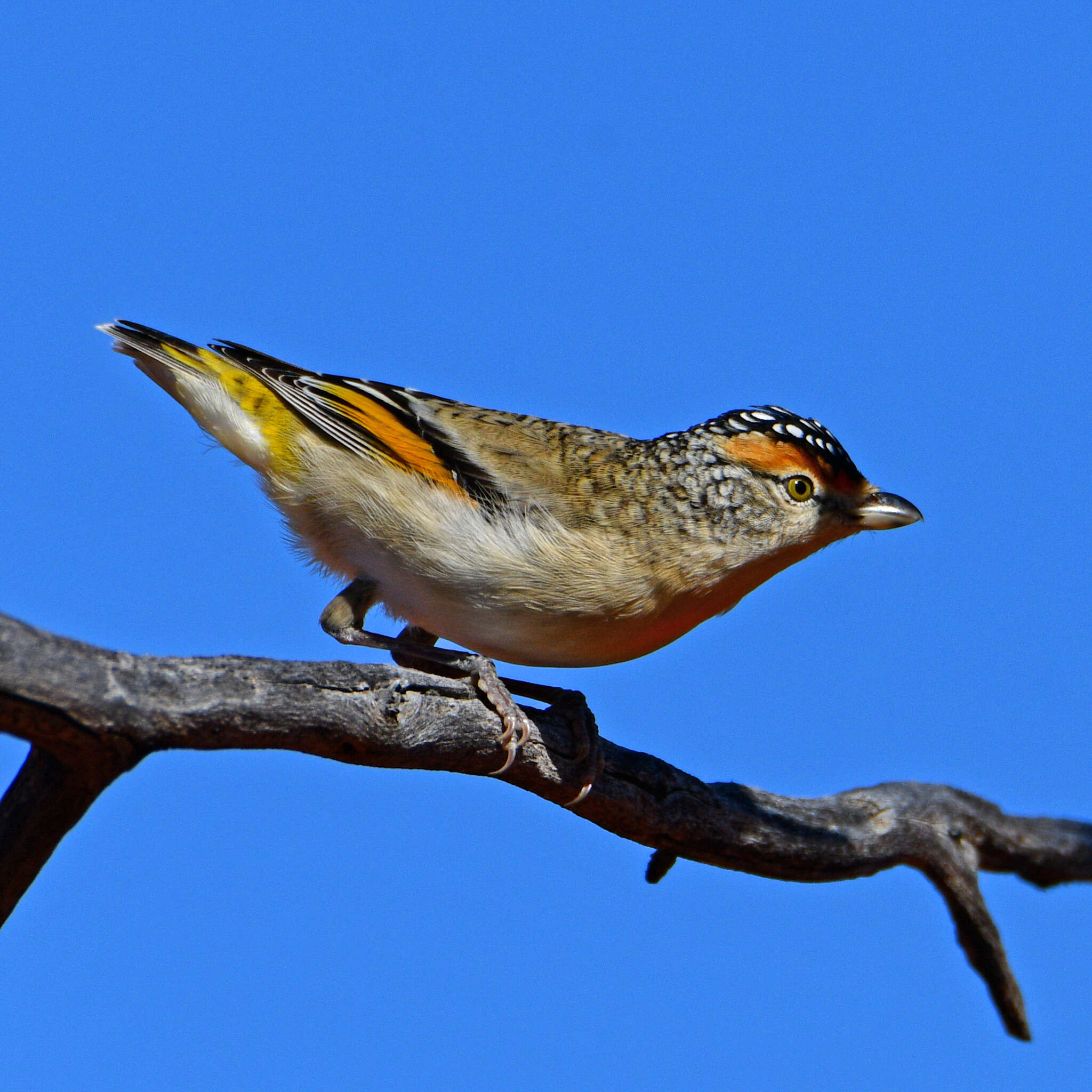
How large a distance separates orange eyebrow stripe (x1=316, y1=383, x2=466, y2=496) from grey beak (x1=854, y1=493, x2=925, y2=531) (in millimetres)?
2089

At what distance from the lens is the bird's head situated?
555 cm

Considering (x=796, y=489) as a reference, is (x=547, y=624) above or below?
below

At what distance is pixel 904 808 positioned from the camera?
6395mm

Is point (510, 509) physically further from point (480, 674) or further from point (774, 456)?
point (774, 456)

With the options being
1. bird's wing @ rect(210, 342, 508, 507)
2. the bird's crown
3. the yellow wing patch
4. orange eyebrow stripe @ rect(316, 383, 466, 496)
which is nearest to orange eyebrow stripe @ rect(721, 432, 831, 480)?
the bird's crown

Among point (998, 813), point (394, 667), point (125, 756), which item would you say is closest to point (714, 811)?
point (394, 667)

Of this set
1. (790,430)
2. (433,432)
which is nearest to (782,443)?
(790,430)

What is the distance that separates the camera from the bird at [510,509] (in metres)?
5.12

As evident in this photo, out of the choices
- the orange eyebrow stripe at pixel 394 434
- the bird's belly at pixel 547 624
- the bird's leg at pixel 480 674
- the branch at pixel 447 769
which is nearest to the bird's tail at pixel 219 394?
the orange eyebrow stripe at pixel 394 434

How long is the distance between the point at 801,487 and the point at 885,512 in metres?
0.48

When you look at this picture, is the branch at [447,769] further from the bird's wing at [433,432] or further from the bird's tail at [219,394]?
the bird's tail at [219,394]

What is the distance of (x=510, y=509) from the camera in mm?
5316

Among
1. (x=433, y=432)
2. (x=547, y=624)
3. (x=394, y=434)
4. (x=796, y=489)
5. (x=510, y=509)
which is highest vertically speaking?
(x=796, y=489)

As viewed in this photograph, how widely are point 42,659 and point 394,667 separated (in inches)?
56.2
